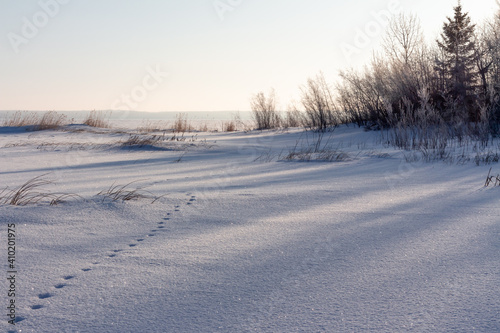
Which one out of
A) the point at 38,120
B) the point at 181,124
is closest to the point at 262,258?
the point at 181,124

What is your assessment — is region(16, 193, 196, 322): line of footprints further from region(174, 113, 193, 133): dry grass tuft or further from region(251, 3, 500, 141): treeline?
region(174, 113, 193, 133): dry grass tuft

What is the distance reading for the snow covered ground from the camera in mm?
1326

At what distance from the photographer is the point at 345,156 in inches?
235

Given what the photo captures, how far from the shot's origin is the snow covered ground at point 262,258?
52.2 inches

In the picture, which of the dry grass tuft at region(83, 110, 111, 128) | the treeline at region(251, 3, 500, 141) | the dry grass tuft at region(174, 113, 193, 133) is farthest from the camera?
the dry grass tuft at region(83, 110, 111, 128)

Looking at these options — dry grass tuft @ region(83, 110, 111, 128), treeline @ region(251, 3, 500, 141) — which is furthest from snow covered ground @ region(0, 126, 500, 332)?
dry grass tuft @ region(83, 110, 111, 128)

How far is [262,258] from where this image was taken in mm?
1884

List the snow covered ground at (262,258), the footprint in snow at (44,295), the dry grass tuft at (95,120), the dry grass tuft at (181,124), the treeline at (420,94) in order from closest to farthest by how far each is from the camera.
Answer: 1. the snow covered ground at (262,258)
2. the footprint in snow at (44,295)
3. the treeline at (420,94)
4. the dry grass tuft at (181,124)
5. the dry grass tuft at (95,120)

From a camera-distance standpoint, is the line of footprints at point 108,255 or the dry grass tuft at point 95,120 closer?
the line of footprints at point 108,255

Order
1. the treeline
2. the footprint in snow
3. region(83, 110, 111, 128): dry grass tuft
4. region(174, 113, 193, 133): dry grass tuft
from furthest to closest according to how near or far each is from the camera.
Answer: region(83, 110, 111, 128): dry grass tuft
region(174, 113, 193, 133): dry grass tuft
the treeline
the footprint in snow

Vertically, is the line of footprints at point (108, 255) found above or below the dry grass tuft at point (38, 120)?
below

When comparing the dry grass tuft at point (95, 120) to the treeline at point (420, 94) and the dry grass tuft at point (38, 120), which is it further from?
the treeline at point (420, 94)

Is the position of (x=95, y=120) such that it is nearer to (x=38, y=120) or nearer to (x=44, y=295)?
(x=38, y=120)

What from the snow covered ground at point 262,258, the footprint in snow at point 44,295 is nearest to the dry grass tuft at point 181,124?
the snow covered ground at point 262,258
